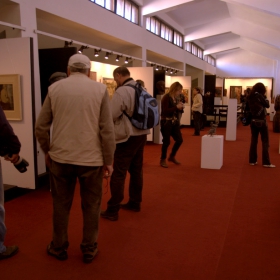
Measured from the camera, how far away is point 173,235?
11.2 feet

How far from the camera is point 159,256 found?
297 centimetres

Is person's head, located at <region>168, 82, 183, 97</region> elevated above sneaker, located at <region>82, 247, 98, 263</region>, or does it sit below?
above

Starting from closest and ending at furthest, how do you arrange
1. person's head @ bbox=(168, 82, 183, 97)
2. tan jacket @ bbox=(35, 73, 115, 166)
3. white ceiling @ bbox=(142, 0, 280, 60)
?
tan jacket @ bbox=(35, 73, 115, 166)
person's head @ bbox=(168, 82, 183, 97)
white ceiling @ bbox=(142, 0, 280, 60)

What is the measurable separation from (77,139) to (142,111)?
1.19m

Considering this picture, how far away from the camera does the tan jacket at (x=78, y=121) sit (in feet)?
8.32

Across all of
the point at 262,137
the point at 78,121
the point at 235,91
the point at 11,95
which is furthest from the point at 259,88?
the point at 235,91

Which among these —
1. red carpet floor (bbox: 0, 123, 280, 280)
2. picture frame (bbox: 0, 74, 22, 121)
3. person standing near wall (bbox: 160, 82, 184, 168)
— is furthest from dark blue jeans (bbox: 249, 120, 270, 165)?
picture frame (bbox: 0, 74, 22, 121)

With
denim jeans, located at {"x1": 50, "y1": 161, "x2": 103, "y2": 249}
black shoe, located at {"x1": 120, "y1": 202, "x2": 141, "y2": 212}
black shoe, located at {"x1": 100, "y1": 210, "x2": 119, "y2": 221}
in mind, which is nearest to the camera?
denim jeans, located at {"x1": 50, "y1": 161, "x2": 103, "y2": 249}

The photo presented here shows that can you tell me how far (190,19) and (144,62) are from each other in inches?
219

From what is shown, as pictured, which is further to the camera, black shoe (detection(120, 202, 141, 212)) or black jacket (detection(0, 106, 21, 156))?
black shoe (detection(120, 202, 141, 212))

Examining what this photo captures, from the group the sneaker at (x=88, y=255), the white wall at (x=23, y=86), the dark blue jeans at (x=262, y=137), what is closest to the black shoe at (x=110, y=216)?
the sneaker at (x=88, y=255)

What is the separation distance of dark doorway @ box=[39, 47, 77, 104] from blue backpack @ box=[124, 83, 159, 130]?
2.15 metres

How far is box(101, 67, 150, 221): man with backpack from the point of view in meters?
3.54

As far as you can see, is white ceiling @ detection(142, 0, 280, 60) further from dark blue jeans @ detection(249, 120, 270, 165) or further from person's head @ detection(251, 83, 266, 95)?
dark blue jeans @ detection(249, 120, 270, 165)
